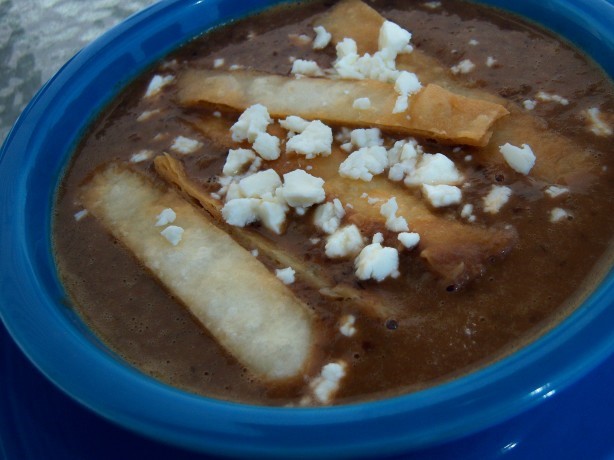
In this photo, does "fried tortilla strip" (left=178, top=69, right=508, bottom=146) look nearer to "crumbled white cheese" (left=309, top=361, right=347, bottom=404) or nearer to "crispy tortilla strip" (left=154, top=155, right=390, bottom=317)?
"crispy tortilla strip" (left=154, top=155, right=390, bottom=317)

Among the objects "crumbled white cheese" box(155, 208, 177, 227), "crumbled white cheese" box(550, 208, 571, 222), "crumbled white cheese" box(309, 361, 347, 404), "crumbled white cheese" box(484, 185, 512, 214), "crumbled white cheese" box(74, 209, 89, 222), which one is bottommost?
"crumbled white cheese" box(309, 361, 347, 404)

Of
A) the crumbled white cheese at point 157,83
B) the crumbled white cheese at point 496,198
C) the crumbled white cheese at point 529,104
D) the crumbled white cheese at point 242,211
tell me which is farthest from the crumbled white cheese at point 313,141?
the crumbled white cheese at point 157,83

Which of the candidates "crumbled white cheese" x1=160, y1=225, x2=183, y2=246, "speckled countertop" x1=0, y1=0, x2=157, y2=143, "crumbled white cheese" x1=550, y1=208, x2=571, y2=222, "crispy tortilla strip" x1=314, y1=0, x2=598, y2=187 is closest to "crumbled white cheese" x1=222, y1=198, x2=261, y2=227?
"crumbled white cheese" x1=160, y1=225, x2=183, y2=246

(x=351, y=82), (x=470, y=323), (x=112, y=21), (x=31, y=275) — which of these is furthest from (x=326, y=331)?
(x=112, y=21)

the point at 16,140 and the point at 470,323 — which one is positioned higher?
the point at 16,140

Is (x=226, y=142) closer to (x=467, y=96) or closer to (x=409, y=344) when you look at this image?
(x=467, y=96)

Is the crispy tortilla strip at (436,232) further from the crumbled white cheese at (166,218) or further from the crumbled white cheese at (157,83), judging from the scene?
the crumbled white cheese at (157,83)

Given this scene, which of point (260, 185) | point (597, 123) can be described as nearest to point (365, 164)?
point (260, 185)
